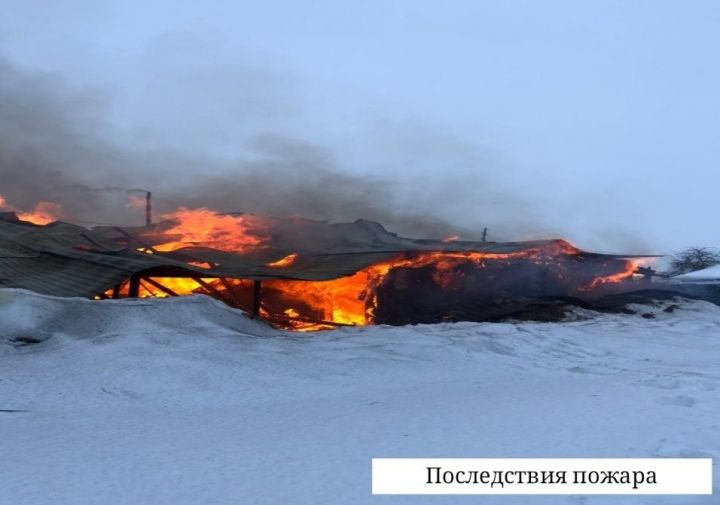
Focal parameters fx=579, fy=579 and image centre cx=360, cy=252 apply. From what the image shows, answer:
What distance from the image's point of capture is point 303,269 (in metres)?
13.0

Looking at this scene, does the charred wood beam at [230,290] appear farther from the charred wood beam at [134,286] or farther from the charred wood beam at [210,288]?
the charred wood beam at [134,286]

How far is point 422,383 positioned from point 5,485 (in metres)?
4.38

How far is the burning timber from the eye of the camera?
10.4 metres

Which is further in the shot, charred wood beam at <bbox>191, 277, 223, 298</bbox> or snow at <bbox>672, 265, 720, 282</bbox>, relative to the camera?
snow at <bbox>672, 265, 720, 282</bbox>

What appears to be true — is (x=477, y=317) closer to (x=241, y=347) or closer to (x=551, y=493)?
(x=241, y=347)

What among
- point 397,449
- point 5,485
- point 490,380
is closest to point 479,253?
point 490,380

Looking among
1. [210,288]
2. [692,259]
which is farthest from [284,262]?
[692,259]

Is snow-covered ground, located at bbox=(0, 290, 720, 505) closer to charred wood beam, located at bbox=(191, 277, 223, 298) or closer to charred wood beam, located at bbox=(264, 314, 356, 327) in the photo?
charred wood beam, located at bbox=(264, 314, 356, 327)

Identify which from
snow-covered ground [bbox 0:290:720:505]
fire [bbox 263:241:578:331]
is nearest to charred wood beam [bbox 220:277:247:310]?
fire [bbox 263:241:578:331]

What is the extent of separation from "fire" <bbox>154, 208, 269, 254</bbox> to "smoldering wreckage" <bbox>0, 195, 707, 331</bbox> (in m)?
0.06

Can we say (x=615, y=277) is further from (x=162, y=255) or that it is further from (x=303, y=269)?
(x=162, y=255)

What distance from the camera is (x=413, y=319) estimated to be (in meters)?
13.6

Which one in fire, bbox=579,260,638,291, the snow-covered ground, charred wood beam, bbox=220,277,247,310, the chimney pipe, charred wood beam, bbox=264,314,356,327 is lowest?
the snow-covered ground

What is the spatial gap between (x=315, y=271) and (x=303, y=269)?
24.8 inches
